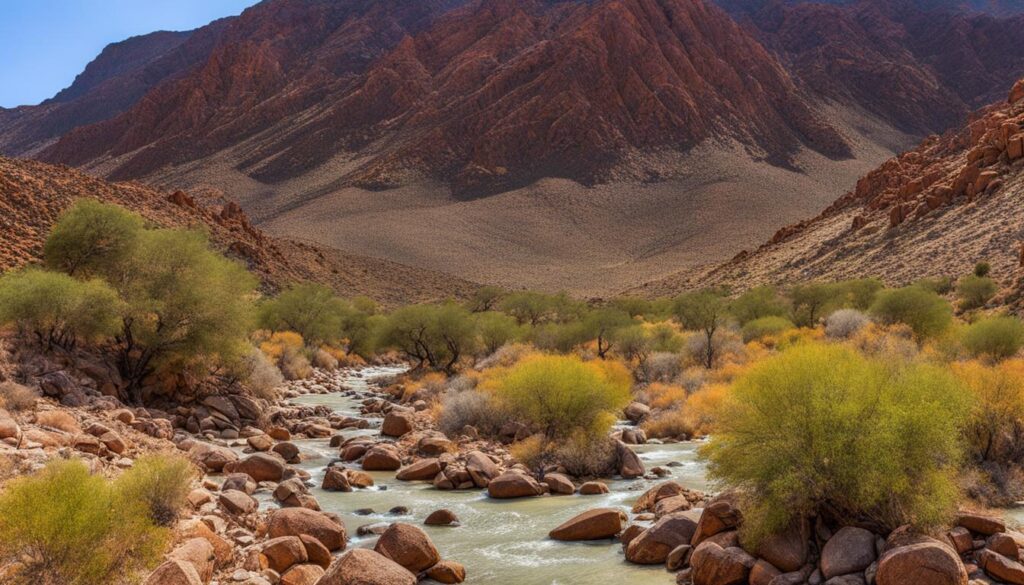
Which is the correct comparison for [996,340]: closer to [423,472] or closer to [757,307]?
[423,472]

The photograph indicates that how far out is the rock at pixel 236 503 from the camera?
12.5m

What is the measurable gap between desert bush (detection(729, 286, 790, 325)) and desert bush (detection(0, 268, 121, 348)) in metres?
30.2

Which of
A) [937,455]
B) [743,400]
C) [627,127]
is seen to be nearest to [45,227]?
[743,400]

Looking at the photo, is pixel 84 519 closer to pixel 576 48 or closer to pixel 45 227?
pixel 45 227

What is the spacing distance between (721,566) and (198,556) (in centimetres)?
655

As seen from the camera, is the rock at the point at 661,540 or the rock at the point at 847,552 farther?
the rock at the point at 661,540

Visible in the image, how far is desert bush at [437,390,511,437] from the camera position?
21.2 m

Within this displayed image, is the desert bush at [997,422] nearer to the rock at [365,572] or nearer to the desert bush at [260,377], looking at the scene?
the rock at [365,572]

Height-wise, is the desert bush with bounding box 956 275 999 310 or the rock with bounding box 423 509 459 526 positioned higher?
the rock with bounding box 423 509 459 526

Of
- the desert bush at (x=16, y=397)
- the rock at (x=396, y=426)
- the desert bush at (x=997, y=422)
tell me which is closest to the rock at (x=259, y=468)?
the desert bush at (x=16, y=397)

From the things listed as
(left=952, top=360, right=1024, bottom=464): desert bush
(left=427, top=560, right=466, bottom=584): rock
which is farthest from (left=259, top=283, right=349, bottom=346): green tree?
(left=952, top=360, right=1024, bottom=464): desert bush

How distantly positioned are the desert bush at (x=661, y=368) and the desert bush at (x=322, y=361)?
18.6 meters

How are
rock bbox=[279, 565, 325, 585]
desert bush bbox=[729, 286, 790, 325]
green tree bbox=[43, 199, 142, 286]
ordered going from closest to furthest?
rock bbox=[279, 565, 325, 585], green tree bbox=[43, 199, 142, 286], desert bush bbox=[729, 286, 790, 325]

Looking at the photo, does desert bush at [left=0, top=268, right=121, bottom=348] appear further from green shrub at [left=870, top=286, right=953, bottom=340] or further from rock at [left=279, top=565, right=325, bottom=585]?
green shrub at [left=870, top=286, right=953, bottom=340]
